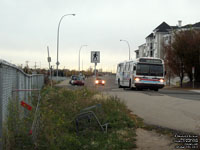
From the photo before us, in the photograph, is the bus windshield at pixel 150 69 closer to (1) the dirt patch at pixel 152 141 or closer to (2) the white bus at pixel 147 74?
(2) the white bus at pixel 147 74

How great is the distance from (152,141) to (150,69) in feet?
65.3

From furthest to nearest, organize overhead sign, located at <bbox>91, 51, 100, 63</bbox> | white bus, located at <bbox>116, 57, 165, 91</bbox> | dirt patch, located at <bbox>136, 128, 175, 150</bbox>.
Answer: white bus, located at <bbox>116, 57, 165, 91</bbox> < overhead sign, located at <bbox>91, 51, 100, 63</bbox> < dirt patch, located at <bbox>136, 128, 175, 150</bbox>

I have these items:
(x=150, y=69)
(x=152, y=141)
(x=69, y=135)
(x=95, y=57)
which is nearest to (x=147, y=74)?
(x=150, y=69)

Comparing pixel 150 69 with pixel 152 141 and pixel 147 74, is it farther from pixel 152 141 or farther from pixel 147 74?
pixel 152 141

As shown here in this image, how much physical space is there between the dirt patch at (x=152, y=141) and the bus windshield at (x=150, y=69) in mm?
18426

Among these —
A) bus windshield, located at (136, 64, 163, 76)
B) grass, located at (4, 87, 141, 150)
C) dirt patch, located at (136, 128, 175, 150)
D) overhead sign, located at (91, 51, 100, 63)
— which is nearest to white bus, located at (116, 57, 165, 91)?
bus windshield, located at (136, 64, 163, 76)

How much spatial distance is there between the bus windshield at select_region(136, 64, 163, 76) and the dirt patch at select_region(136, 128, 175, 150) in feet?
60.5

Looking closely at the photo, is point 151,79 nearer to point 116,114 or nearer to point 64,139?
point 116,114

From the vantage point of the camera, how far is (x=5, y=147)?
19.4 feet

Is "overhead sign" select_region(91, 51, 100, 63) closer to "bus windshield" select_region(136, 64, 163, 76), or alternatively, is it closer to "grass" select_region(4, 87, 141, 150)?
"bus windshield" select_region(136, 64, 163, 76)

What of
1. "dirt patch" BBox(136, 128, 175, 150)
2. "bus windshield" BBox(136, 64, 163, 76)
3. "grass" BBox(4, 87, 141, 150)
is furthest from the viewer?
"bus windshield" BBox(136, 64, 163, 76)

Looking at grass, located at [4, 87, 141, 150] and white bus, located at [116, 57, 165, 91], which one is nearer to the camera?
grass, located at [4, 87, 141, 150]

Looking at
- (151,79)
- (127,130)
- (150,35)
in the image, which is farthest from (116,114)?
(150,35)

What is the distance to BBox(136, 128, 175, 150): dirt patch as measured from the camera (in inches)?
273
